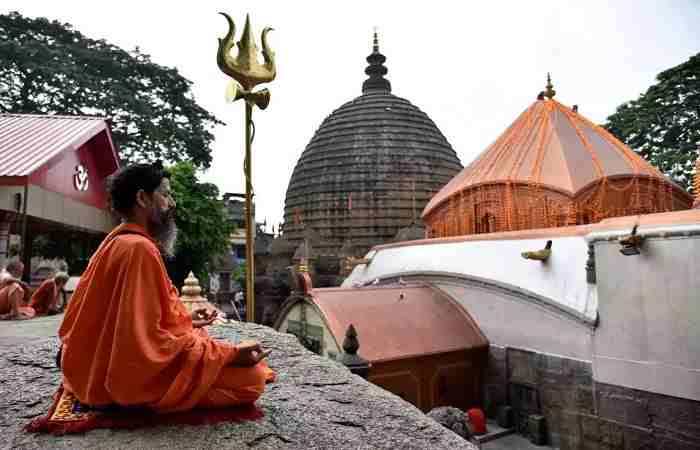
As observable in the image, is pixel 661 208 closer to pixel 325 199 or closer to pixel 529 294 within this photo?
pixel 529 294

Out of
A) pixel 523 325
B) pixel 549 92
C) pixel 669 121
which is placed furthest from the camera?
pixel 669 121

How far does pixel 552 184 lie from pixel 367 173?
12.6m

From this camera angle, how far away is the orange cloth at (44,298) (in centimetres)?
782

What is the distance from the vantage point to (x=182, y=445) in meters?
1.97

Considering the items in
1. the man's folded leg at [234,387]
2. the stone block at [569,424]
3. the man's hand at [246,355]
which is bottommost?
the stone block at [569,424]

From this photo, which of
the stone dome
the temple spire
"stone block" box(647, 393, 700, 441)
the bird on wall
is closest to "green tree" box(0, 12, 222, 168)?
the stone dome

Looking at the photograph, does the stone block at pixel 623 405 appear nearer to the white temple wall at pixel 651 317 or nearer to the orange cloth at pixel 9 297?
the white temple wall at pixel 651 317

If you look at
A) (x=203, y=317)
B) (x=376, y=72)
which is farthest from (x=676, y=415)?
(x=376, y=72)

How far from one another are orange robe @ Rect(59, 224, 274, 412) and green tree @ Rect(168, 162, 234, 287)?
13.1 metres

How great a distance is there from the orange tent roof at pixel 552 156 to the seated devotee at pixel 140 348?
32.9ft

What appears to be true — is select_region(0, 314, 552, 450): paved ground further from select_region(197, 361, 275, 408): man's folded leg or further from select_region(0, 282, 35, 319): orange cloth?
select_region(197, 361, 275, 408): man's folded leg

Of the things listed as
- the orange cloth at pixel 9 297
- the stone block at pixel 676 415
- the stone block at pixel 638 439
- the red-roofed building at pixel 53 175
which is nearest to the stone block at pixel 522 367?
the stone block at pixel 638 439

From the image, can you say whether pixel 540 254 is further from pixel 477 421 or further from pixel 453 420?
pixel 453 420

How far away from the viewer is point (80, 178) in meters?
11.3
